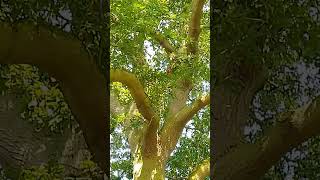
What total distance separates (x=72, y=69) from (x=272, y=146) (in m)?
0.63

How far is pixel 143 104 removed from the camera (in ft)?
13.1

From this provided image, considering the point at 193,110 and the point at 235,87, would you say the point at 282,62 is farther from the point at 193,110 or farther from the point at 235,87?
the point at 193,110

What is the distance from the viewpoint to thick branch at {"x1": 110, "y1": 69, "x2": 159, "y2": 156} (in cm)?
379

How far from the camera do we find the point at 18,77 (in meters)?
1.78

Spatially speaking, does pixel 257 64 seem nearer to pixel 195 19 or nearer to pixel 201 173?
pixel 201 173

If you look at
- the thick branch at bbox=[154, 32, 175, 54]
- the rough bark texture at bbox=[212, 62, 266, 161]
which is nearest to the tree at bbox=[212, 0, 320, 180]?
the rough bark texture at bbox=[212, 62, 266, 161]

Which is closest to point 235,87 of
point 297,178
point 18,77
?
point 297,178

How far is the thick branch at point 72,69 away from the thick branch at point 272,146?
0.39 meters

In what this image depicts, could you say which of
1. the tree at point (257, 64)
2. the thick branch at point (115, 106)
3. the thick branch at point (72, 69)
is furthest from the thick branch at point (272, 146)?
the thick branch at point (115, 106)

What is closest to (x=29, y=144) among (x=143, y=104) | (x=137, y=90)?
(x=137, y=90)

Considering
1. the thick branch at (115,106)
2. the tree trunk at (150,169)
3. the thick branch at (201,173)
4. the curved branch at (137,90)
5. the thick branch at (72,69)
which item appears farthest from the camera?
the thick branch at (115,106)

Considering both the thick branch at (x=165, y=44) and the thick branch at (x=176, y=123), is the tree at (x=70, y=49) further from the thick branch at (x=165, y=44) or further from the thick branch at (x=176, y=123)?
the thick branch at (x=165, y=44)

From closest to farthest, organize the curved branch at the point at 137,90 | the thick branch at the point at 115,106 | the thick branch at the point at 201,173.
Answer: the curved branch at the point at 137,90
the thick branch at the point at 201,173
the thick branch at the point at 115,106

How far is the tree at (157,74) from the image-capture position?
12.4ft
